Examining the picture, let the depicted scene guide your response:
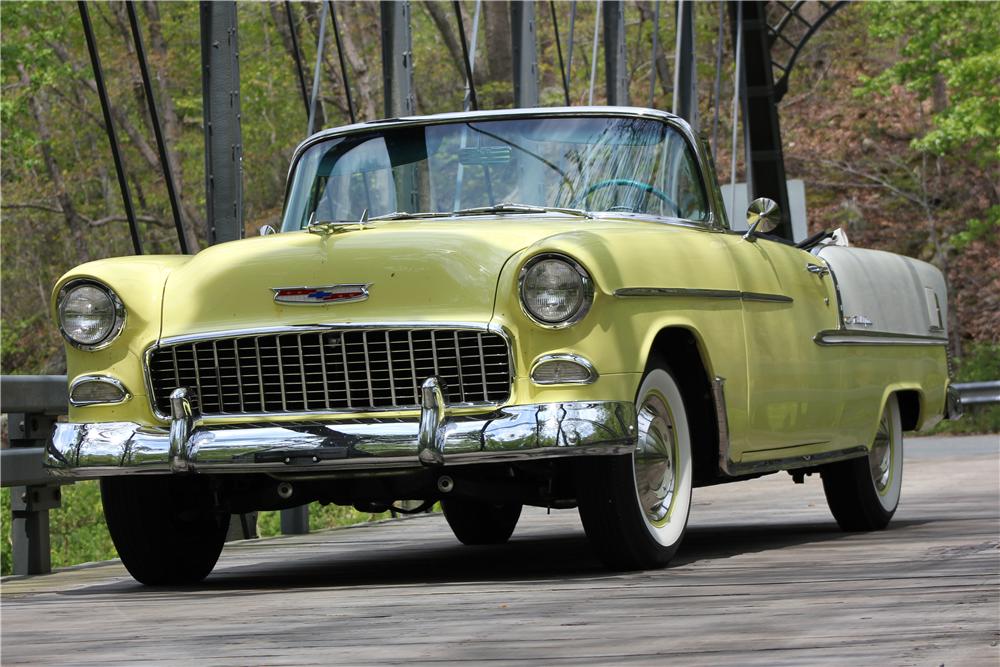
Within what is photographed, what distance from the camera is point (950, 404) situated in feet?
33.0

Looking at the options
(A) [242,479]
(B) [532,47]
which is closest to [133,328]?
(A) [242,479]

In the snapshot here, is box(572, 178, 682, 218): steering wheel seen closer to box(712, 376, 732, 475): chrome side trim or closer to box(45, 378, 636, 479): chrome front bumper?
box(712, 376, 732, 475): chrome side trim

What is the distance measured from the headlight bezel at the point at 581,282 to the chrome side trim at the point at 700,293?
0.13m

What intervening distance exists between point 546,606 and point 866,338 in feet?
12.3

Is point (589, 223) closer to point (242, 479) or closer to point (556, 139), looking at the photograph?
point (556, 139)

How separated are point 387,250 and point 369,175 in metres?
1.47

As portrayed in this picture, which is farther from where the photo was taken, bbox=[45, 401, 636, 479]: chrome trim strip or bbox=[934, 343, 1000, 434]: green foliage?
bbox=[934, 343, 1000, 434]: green foliage

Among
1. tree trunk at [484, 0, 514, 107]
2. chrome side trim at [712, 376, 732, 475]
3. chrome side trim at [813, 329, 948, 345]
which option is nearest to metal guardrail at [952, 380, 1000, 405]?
tree trunk at [484, 0, 514, 107]

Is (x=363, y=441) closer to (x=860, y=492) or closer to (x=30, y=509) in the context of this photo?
(x=30, y=509)

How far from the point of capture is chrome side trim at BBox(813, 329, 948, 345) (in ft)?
27.0

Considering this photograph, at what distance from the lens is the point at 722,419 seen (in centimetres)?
703

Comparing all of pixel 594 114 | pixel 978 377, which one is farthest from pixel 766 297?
pixel 978 377

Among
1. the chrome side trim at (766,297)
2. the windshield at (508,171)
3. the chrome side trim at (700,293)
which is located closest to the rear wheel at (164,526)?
the windshield at (508,171)

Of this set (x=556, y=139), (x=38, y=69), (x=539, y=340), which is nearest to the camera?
(x=539, y=340)
